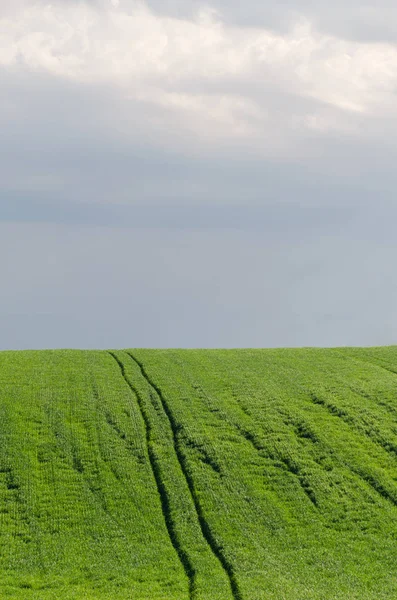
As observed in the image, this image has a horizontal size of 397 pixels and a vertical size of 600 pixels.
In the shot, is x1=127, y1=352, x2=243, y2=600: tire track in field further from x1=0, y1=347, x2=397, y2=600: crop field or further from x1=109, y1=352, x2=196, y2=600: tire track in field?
x1=109, y1=352, x2=196, y2=600: tire track in field

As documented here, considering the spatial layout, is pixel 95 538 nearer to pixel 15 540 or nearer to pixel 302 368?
pixel 15 540

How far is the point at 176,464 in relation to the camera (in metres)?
34.8

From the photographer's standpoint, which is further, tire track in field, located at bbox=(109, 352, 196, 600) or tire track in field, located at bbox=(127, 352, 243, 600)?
tire track in field, located at bbox=(109, 352, 196, 600)

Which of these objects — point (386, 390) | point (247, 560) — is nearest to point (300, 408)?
point (386, 390)

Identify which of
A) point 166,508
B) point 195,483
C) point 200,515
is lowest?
point 200,515

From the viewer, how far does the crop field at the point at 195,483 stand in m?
26.0

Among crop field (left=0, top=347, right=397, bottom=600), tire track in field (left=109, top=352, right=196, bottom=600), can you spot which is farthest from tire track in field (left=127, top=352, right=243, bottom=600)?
tire track in field (left=109, top=352, right=196, bottom=600)

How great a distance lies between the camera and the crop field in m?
26.0

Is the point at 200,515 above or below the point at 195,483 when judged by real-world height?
below

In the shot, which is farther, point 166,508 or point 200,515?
point 166,508

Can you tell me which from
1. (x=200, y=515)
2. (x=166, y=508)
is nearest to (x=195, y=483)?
(x=166, y=508)

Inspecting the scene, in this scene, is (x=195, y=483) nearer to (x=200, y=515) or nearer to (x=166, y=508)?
(x=166, y=508)

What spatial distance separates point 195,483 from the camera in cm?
3294

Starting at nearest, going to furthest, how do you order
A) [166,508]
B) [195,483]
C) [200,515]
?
[200,515]
[166,508]
[195,483]
